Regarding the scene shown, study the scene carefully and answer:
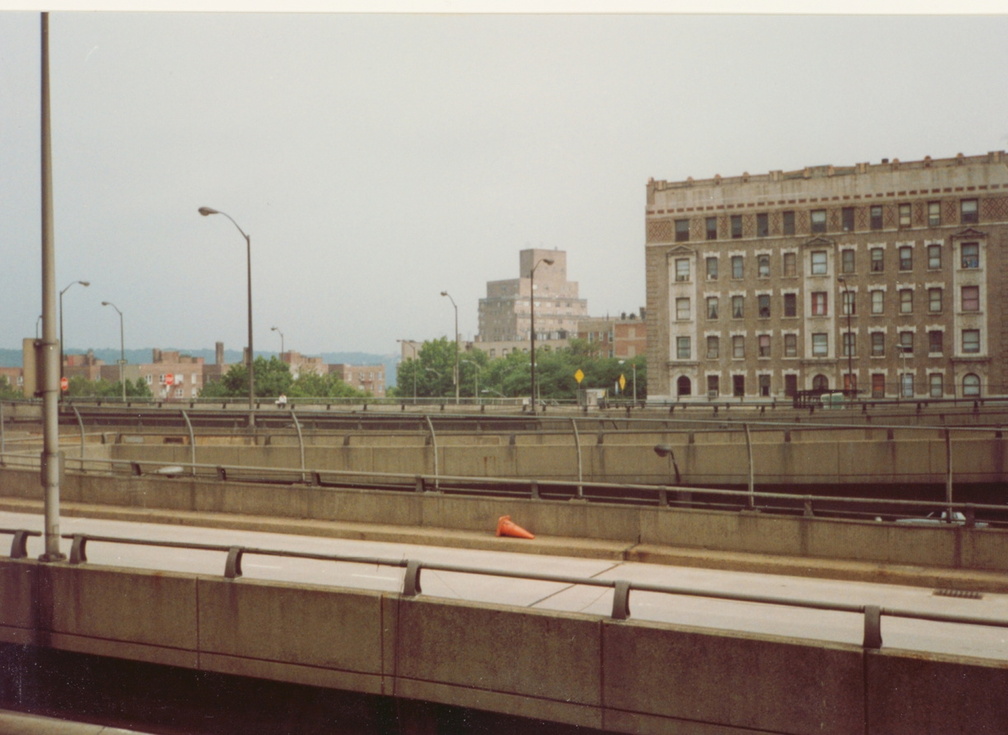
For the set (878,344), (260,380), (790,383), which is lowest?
(790,383)

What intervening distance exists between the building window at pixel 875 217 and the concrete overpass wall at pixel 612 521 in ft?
199

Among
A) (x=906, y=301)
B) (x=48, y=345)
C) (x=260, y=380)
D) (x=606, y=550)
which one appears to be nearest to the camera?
(x=48, y=345)

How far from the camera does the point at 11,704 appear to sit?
1130 cm

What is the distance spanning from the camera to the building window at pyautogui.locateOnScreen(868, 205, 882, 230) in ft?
230

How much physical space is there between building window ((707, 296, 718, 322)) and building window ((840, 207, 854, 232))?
1078 cm

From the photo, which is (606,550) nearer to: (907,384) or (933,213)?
(907,384)

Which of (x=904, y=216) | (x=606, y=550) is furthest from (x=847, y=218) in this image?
(x=606, y=550)

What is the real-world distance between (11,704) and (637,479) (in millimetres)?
20255

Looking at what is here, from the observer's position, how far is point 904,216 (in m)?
69.4

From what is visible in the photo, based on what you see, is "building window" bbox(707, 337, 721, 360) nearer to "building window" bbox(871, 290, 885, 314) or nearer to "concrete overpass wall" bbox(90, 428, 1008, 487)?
"building window" bbox(871, 290, 885, 314)

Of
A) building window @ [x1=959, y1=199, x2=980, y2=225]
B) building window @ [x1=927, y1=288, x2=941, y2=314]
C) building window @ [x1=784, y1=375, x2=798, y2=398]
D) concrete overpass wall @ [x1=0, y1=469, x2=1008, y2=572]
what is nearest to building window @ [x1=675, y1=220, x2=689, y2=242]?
building window @ [x1=784, y1=375, x2=798, y2=398]

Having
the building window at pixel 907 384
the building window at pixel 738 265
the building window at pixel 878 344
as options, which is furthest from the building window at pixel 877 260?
the building window at pixel 738 265

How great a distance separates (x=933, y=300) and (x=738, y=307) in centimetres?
1385

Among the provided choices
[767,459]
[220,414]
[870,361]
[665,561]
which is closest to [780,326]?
[870,361]
